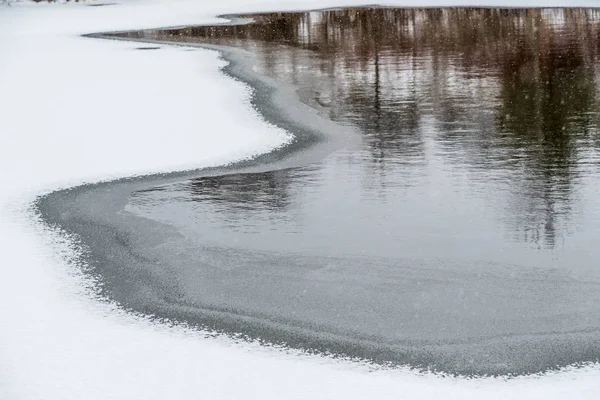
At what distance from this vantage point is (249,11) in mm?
43031

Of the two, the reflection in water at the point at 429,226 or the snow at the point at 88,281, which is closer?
the snow at the point at 88,281

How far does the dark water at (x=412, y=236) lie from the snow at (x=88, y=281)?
0.37m

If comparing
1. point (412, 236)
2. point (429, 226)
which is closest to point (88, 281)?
point (412, 236)

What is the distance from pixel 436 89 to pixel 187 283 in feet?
35.6

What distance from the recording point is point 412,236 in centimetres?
902

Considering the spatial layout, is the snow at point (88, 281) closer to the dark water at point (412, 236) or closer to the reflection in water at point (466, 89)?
the dark water at point (412, 236)

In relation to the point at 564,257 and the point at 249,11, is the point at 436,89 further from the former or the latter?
the point at 249,11

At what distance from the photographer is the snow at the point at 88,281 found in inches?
237

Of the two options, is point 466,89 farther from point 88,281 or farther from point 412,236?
point 88,281

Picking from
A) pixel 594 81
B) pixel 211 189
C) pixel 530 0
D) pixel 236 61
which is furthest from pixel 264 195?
pixel 530 0

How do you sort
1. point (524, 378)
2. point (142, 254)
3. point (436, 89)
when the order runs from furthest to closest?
1. point (436, 89)
2. point (142, 254)
3. point (524, 378)

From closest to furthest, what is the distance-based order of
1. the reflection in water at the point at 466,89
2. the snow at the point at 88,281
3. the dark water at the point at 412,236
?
the snow at the point at 88,281, the dark water at the point at 412,236, the reflection in water at the point at 466,89

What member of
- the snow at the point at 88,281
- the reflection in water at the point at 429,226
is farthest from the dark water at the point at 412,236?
the snow at the point at 88,281

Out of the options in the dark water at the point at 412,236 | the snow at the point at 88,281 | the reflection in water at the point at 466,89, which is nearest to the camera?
the snow at the point at 88,281
